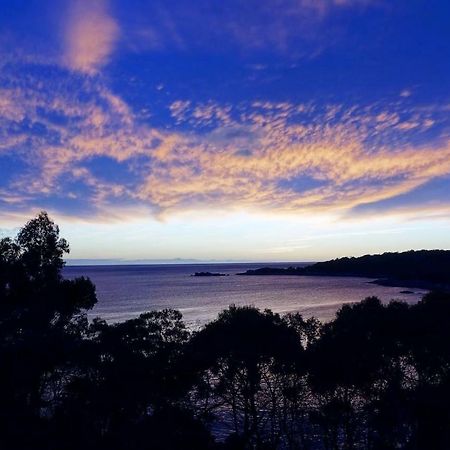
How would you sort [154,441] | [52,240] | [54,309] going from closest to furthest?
1. [154,441]
2. [54,309]
3. [52,240]

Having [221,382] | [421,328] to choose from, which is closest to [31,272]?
[221,382]

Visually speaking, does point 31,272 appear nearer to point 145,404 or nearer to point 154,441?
point 145,404

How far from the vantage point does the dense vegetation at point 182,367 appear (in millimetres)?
19703

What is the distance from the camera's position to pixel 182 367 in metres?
23.4

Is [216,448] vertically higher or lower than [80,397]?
lower

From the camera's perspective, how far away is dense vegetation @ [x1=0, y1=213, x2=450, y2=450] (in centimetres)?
1970

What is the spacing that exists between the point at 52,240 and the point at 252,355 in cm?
1555

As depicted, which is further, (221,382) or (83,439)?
(221,382)

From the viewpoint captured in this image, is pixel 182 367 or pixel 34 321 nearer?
pixel 182 367

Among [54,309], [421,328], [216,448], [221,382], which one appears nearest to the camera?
[216,448]

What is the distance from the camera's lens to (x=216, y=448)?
19891 millimetres

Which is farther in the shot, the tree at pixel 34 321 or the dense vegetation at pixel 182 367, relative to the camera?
the tree at pixel 34 321

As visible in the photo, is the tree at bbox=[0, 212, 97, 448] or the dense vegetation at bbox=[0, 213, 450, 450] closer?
the dense vegetation at bbox=[0, 213, 450, 450]

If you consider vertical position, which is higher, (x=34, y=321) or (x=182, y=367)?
(x=34, y=321)
